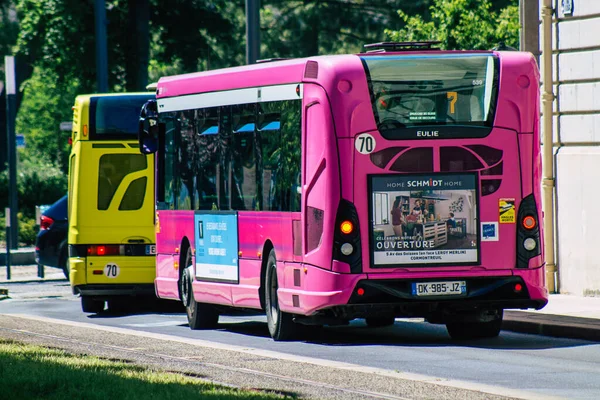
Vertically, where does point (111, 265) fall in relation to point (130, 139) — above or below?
below

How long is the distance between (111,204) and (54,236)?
6.72m

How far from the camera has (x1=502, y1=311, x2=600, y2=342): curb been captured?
14.9 meters

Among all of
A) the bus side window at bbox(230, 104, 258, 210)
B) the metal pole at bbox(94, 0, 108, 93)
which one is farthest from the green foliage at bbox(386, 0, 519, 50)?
the bus side window at bbox(230, 104, 258, 210)

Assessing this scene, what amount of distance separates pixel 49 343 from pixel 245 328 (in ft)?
12.3

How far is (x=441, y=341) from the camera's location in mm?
15164

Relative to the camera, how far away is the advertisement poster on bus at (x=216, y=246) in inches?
648

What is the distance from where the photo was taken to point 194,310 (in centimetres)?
1777

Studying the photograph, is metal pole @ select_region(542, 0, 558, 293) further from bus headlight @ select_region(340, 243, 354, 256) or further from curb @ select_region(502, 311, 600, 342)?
bus headlight @ select_region(340, 243, 354, 256)

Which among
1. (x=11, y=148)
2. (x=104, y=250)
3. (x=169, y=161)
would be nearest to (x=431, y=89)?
(x=169, y=161)

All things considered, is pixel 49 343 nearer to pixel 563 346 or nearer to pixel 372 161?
pixel 372 161

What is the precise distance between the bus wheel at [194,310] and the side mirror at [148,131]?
5.52ft

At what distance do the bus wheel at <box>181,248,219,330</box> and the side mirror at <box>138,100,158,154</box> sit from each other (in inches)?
66.3

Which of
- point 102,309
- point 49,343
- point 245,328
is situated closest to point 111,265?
point 102,309

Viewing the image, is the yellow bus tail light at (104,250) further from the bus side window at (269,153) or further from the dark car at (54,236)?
the dark car at (54,236)
